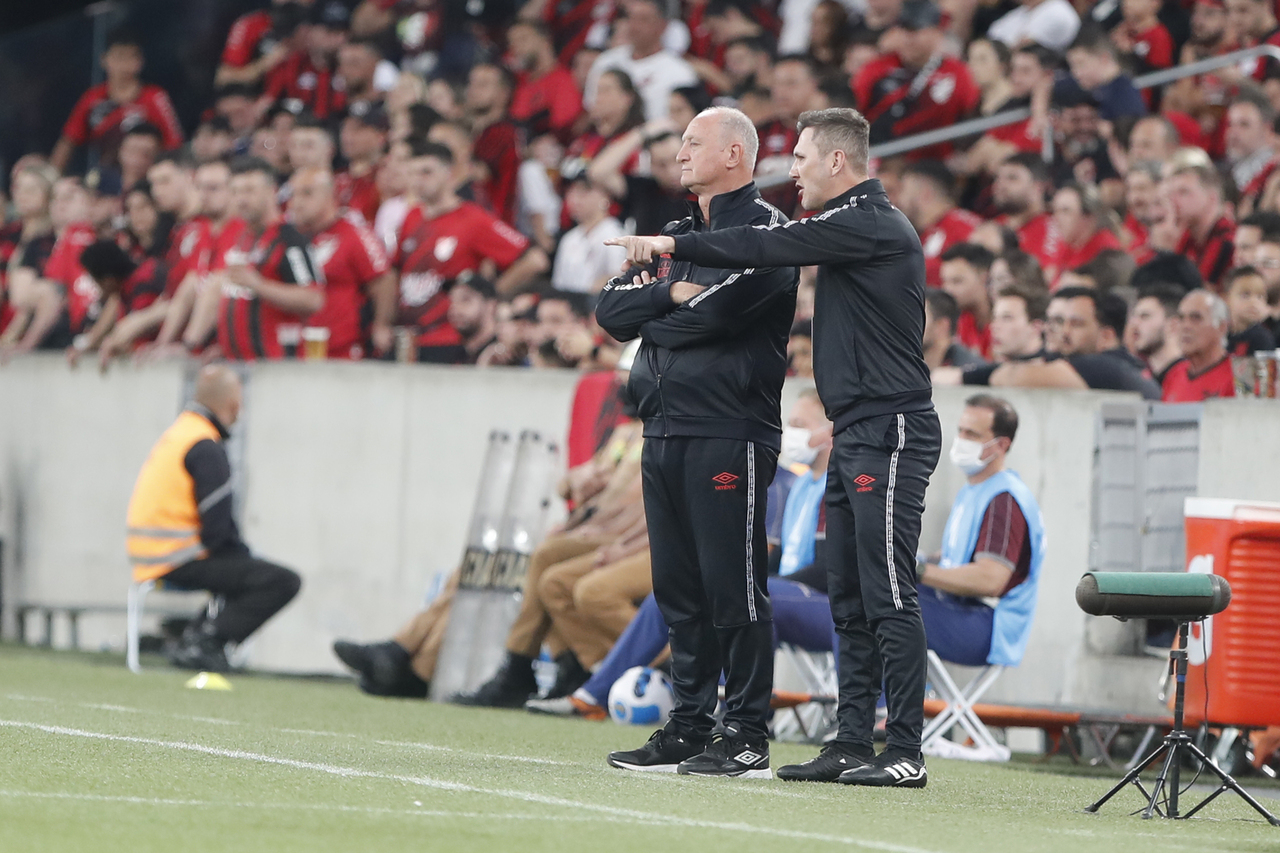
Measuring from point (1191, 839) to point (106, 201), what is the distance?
13853 millimetres

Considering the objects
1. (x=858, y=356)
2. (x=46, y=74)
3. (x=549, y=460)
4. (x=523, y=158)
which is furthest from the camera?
(x=46, y=74)

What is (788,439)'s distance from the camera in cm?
1038

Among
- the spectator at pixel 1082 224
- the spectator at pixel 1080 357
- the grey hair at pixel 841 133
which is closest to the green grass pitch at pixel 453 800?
the grey hair at pixel 841 133

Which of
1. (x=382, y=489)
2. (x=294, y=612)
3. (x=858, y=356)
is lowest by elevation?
(x=294, y=612)

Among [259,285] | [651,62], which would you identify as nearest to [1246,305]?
[259,285]

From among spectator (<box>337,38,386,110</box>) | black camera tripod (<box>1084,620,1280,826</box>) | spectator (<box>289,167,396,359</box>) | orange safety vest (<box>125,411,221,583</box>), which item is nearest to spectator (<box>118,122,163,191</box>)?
spectator (<box>337,38,386,110</box>)

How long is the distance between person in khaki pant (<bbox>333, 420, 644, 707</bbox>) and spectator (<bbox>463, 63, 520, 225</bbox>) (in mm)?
5049

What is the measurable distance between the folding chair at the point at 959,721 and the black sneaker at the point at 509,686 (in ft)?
8.04

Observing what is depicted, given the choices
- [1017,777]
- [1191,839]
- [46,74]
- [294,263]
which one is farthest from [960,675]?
[46,74]

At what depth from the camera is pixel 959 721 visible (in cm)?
916

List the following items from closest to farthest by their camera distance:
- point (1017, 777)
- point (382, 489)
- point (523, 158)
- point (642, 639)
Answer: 1. point (1017, 777)
2. point (642, 639)
3. point (382, 489)
4. point (523, 158)

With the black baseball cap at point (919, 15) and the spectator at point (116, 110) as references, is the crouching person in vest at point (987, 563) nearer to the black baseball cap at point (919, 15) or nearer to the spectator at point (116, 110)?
the black baseball cap at point (919, 15)

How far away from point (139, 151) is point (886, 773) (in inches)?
518

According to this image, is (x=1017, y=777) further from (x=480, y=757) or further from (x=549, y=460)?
(x=549, y=460)
